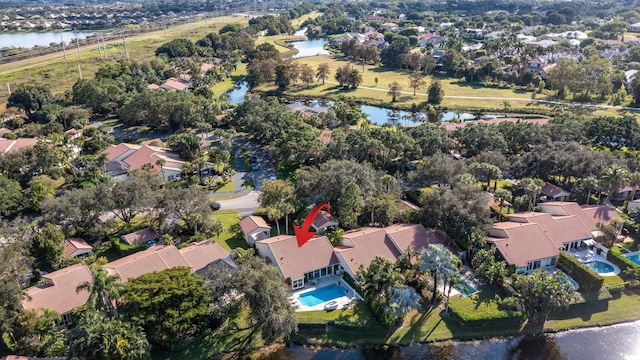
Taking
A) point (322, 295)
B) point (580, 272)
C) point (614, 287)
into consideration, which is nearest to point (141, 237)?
point (322, 295)

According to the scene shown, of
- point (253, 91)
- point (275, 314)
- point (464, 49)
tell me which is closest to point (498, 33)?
point (464, 49)

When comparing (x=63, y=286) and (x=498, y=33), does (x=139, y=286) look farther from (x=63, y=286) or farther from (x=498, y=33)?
(x=498, y=33)

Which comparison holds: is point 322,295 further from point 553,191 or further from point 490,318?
point 553,191

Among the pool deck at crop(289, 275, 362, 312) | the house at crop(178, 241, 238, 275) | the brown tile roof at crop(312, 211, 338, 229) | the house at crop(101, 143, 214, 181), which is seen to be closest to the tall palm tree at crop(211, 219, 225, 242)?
the house at crop(178, 241, 238, 275)

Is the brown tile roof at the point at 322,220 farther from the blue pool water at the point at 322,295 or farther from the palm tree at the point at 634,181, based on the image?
the palm tree at the point at 634,181

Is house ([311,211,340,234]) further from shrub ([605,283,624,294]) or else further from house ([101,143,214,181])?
shrub ([605,283,624,294])

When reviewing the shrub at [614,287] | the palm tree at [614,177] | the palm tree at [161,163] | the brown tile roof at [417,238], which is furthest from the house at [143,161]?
the palm tree at [614,177]
